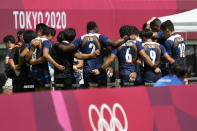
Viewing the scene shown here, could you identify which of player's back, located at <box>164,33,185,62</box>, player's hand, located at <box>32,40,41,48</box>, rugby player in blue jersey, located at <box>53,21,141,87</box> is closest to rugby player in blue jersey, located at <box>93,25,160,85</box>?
rugby player in blue jersey, located at <box>53,21,141,87</box>

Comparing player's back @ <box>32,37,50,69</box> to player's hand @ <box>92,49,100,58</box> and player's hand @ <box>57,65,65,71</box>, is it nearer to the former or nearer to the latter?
player's hand @ <box>57,65,65,71</box>

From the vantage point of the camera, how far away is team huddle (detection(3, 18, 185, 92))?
28.7ft

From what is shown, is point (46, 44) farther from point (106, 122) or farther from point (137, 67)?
point (106, 122)

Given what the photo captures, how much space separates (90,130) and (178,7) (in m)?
11.3

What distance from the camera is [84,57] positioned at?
29.0 ft

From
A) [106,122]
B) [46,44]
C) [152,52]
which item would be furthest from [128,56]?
[106,122]

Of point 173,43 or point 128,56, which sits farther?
point 173,43

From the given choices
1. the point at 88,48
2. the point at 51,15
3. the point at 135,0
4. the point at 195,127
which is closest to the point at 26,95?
the point at 195,127

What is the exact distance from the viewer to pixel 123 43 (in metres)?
8.77

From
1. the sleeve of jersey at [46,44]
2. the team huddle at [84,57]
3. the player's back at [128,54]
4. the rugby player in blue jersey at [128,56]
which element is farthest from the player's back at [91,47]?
the sleeve of jersey at [46,44]

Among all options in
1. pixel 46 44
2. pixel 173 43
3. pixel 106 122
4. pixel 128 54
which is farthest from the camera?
pixel 173 43

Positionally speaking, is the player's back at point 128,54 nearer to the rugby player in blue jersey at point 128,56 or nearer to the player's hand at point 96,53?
the rugby player in blue jersey at point 128,56

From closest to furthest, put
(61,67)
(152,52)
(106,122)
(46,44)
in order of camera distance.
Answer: (106,122)
(46,44)
(61,67)
(152,52)

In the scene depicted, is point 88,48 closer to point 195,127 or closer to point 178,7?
point 195,127
